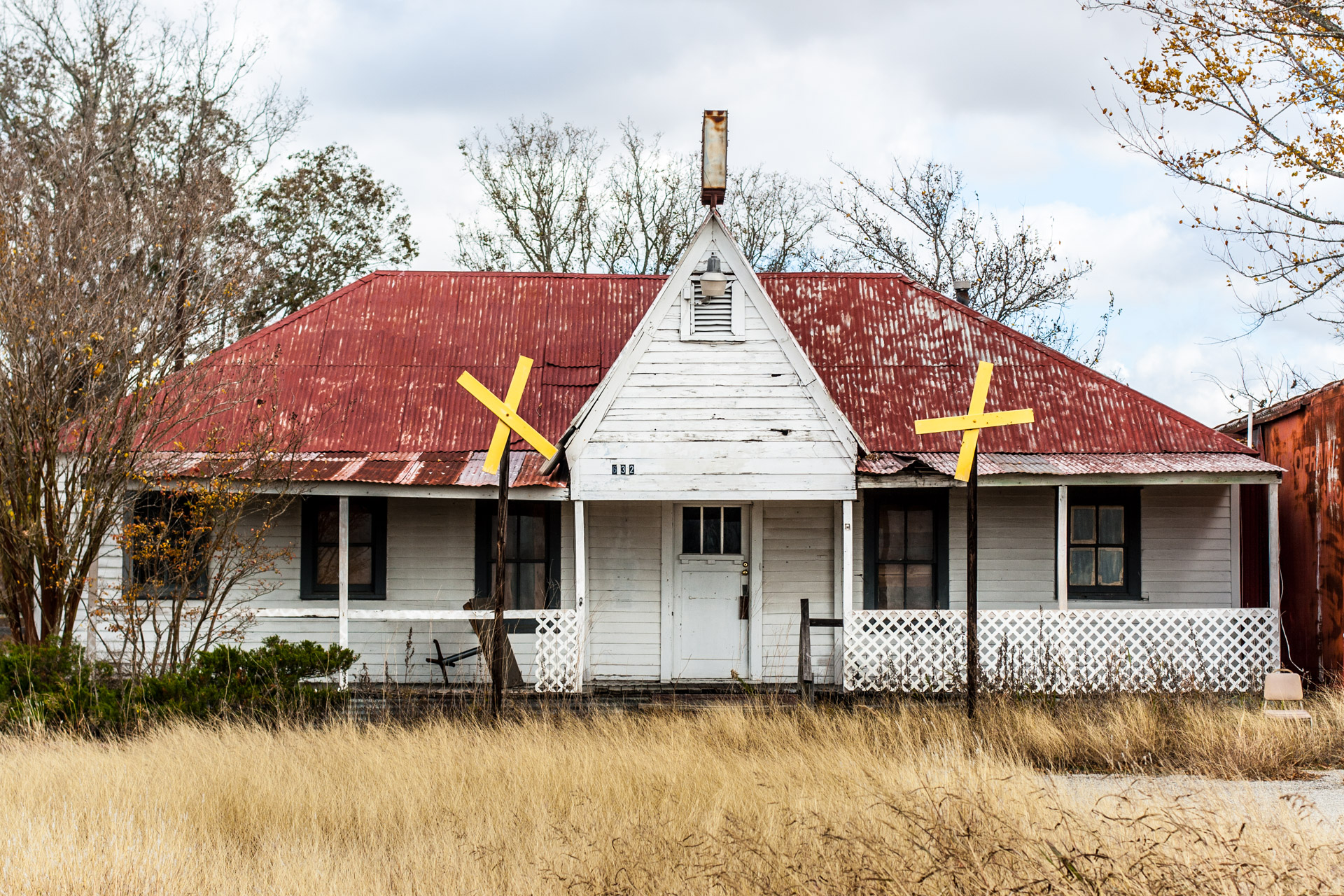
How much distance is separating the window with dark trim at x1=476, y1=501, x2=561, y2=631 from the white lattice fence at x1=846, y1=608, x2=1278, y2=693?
3675mm

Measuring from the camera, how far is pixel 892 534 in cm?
1328

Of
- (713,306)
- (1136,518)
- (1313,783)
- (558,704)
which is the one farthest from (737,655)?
(1313,783)

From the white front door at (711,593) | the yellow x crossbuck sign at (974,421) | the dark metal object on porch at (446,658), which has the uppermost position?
the yellow x crossbuck sign at (974,421)

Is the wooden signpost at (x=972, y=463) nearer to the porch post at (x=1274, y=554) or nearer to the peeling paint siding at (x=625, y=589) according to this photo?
the peeling paint siding at (x=625, y=589)

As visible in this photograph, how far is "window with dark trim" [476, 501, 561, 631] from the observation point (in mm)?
13133

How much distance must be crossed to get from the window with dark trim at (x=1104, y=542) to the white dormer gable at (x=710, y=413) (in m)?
3.39

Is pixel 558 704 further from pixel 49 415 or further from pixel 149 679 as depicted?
pixel 49 415

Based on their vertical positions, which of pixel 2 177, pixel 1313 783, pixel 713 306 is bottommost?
pixel 1313 783

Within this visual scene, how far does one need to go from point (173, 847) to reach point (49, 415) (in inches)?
201

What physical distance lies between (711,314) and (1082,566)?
5.51 metres

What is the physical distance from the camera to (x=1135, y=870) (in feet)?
17.0

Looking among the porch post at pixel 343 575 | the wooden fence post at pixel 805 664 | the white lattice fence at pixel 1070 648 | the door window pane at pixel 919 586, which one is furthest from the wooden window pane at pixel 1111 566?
the porch post at pixel 343 575

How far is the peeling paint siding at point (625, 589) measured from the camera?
12.9 metres

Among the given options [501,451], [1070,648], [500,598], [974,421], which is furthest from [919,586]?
[501,451]
